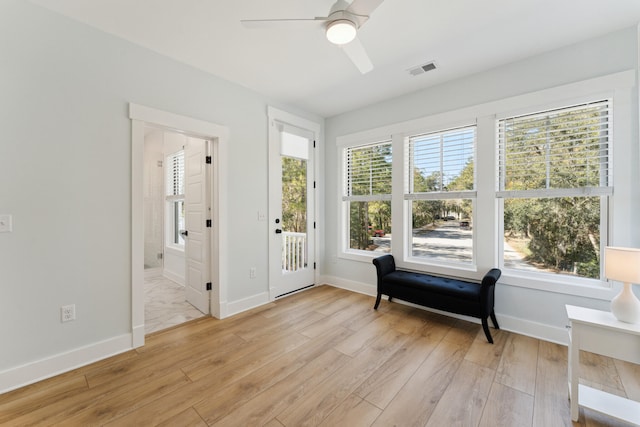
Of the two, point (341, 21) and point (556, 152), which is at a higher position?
point (341, 21)

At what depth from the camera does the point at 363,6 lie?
5.24 ft

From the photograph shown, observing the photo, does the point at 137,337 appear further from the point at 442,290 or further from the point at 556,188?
the point at 556,188

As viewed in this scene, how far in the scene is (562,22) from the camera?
213 centimetres

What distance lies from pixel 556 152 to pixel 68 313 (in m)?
4.63

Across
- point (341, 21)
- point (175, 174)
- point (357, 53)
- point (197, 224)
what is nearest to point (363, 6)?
point (341, 21)

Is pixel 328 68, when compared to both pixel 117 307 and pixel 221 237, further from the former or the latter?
pixel 117 307

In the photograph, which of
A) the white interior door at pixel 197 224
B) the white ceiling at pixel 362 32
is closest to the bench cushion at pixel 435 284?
the white interior door at pixel 197 224

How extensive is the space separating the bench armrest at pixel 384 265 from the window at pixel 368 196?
1.17ft

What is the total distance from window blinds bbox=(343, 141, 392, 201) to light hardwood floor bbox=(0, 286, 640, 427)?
1915 mm

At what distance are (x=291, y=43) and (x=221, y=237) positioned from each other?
2.17m

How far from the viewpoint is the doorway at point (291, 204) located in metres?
3.60

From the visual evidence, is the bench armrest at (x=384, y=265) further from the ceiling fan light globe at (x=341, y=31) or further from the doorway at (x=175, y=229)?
the ceiling fan light globe at (x=341, y=31)

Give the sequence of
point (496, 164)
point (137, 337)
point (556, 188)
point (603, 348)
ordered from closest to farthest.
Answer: point (603, 348), point (137, 337), point (556, 188), point (496, 164)

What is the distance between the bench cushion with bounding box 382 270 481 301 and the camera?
102 inches
